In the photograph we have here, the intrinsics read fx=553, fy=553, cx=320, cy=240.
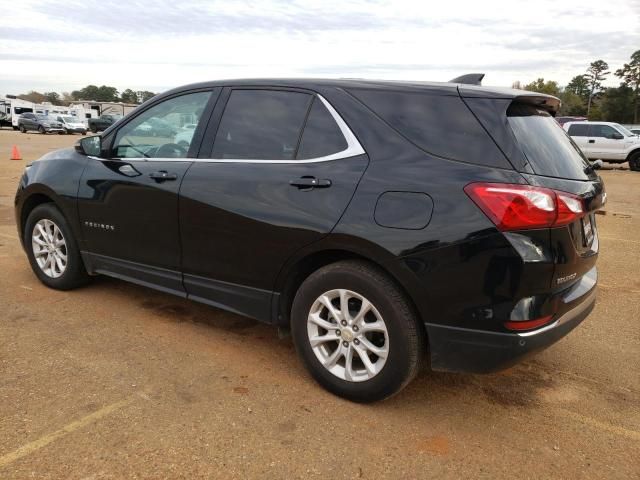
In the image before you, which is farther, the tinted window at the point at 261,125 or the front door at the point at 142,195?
the front door at the point at 142,195

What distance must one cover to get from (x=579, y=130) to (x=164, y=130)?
20.6m

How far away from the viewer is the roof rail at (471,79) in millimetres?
3273

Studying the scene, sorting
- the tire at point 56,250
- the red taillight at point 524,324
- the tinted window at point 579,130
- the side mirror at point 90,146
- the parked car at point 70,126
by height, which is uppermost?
the side mirror at point 90,146

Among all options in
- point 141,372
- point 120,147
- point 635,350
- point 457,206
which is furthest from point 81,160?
point 635,350

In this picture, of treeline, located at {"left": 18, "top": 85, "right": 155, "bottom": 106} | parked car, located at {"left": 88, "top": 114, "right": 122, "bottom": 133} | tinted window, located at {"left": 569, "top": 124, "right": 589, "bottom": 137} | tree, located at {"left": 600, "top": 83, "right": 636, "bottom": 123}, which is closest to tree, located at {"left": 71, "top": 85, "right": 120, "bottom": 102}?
treeline, located at {"left": 18, "top": 85, "right": 155, "bottom": 106}

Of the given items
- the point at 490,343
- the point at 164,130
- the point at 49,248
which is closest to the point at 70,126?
the point at 49,248

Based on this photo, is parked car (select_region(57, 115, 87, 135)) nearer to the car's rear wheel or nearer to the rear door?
the car's rear wheel

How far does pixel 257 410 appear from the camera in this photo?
9.63 ft

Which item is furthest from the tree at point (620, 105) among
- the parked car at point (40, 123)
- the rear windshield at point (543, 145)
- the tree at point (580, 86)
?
the rear windshield at point (543, 145)

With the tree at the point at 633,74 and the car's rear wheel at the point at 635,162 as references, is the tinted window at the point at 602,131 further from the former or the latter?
the tree at the point at 633,74

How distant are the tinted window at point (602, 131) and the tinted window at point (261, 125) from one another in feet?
67.3

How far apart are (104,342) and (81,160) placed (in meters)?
1.52

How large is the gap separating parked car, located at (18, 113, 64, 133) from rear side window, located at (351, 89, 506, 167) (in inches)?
1643

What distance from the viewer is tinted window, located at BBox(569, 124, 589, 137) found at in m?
20.9
